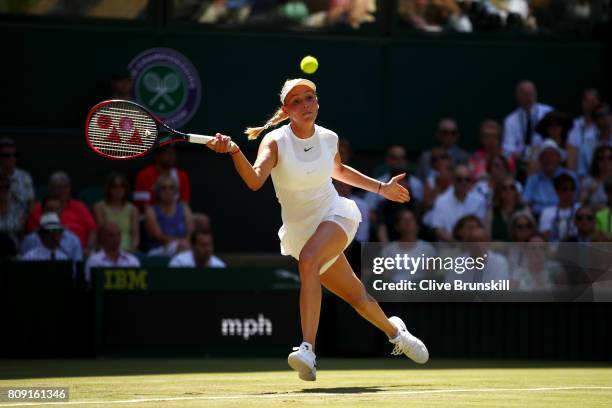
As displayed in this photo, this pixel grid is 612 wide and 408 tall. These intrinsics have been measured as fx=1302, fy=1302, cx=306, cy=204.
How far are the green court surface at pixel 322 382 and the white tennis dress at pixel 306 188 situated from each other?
0.94 m

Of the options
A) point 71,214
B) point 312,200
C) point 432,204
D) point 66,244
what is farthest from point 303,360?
point 432,204

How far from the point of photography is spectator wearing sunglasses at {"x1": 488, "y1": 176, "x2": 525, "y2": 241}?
12.5 meters

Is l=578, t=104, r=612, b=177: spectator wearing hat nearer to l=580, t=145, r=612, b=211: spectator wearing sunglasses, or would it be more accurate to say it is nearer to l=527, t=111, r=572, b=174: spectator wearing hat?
l=527, t=111, r=572, b=174: spectator wearing hat

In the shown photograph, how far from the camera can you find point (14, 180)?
12.3 meters

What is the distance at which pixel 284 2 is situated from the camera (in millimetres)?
14539

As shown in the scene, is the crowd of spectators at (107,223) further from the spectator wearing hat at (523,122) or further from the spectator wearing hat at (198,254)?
the spectator wearing hat at (523,122)

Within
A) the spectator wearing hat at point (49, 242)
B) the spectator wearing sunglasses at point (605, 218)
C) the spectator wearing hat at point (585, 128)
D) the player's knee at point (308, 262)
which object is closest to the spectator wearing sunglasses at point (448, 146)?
the spectator wearing hat at point (585, 128)

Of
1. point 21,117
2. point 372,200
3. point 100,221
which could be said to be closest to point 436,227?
point 372,200

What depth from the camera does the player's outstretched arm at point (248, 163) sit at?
282 inches

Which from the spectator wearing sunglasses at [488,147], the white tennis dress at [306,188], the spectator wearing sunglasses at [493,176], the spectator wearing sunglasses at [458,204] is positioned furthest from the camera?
the spectator wearing sunglasses at [488,147]

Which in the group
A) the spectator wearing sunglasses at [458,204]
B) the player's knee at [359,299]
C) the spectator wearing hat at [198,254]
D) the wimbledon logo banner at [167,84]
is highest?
the wimbledon logo banner at [167,84]

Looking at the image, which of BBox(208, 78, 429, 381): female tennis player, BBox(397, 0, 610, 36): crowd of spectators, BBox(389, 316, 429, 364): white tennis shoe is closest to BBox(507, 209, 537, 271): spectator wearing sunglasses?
BBox(389, 316, 429, 364): white tennis shoe

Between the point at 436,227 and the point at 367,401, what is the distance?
5740mm

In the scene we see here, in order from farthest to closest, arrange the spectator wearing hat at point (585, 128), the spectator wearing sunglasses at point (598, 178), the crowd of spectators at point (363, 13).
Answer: the crowd of spectators at point (363, 13) < the spectator wearing hat at point (585, 128) < the spectator wearing sunglasses at point (598, 178)
